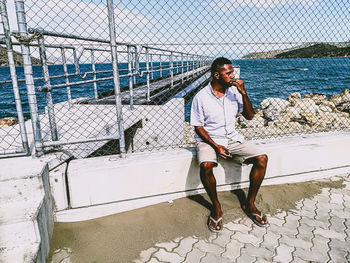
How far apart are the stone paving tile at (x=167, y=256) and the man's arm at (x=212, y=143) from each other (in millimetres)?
1089

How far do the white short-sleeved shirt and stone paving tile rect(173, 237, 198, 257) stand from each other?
1.06 m

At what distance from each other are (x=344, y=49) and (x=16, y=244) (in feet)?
16.4

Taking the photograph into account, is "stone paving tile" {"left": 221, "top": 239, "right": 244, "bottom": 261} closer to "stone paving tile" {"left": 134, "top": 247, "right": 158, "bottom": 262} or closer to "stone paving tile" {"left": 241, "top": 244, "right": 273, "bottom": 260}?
"stone paving tile" {"left": 241, "top": 244, "right": 273, "bottom": 260}

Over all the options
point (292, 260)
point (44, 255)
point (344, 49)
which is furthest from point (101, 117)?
point (344, 49)

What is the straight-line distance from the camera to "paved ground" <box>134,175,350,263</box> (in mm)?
2322

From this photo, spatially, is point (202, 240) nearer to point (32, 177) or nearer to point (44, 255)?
point (44, 255)

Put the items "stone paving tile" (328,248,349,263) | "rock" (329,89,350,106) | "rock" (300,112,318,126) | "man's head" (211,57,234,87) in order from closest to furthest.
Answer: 1. "stone paving tile" (328,248,349,263)
2. "man's head" (211,57,234,87)
3. "rock" (300,112,318,126)
4. "rock" (329,89,350,106)

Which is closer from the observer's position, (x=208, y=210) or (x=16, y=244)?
(x=16, y=244)

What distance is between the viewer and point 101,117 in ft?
14.3

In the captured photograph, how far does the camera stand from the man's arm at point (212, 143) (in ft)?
9.29

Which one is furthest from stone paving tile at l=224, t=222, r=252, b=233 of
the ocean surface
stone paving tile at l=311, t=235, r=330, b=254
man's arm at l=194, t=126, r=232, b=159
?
the ocean surface

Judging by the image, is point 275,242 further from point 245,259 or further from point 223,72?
point 223,72

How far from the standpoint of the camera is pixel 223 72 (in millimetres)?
2867

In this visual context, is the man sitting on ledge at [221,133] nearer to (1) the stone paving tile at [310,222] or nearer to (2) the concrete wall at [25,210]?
(1) the stone paving tile at [310,222]
